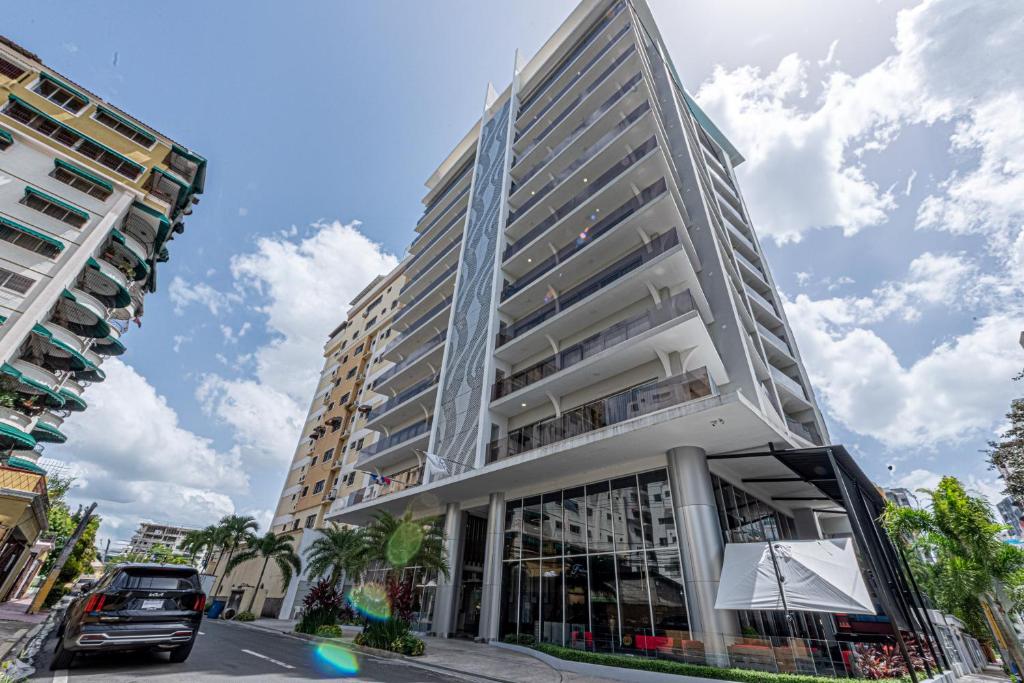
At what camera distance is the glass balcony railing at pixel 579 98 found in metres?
26.9

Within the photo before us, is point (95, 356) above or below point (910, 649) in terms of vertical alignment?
above

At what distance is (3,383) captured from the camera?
830 inches

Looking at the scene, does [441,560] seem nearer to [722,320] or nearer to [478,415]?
[478,415]

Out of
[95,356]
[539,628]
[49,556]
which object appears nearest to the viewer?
[539,628]

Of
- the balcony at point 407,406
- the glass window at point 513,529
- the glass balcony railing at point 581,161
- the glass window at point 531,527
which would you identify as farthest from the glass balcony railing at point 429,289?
the glass window at point 531,527

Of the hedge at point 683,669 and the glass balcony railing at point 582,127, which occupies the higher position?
the glass balcony railing at point 582,127

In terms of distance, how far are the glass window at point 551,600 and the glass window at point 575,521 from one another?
852 mm

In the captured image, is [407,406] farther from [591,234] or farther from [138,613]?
[138,613]

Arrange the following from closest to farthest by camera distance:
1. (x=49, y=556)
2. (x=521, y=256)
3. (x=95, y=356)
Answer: (x=521, y=256) → (x=95, y=356) → (x=49, y=556)

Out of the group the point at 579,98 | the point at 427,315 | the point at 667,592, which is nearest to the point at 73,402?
the point at 427,315

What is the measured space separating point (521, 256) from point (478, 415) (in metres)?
9.73

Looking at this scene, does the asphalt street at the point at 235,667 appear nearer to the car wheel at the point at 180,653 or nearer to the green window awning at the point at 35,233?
the car wheel at the point at 180,653

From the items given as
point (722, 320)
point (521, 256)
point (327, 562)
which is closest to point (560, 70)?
point (521, 256)

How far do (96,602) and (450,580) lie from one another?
1488cm
